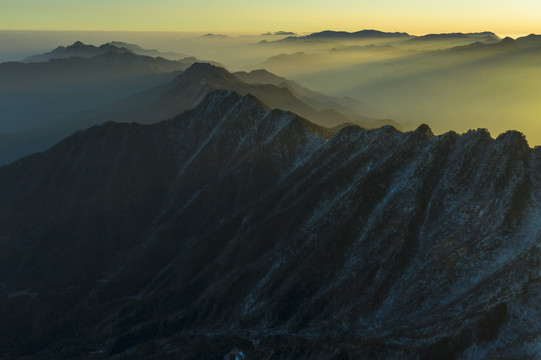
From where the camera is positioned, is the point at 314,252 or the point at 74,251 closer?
the point at 314,252

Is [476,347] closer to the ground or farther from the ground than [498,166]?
closer to the ground

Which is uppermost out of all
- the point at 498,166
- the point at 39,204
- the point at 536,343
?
the point at 498,166

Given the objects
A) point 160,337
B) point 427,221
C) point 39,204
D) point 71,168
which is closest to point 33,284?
point 39,204

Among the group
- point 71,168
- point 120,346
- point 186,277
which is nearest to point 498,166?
point 186,277

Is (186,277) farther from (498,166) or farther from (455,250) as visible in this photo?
(498,166)

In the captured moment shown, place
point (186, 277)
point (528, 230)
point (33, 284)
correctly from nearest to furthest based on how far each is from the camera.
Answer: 1. point (528, 230)
2. point (186, 277)
3. point (33, 284)

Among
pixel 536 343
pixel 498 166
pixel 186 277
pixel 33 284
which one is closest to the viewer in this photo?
pixel 536 343

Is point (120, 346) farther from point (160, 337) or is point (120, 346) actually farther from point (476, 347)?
point (476, 347)
